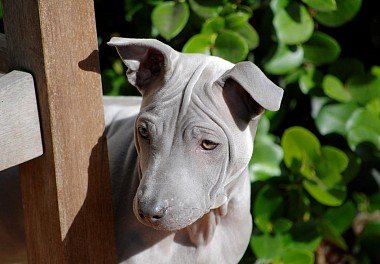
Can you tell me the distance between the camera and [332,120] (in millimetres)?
2381

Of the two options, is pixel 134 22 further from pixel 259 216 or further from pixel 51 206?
pixel 51 206

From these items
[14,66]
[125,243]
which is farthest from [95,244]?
[14,66]

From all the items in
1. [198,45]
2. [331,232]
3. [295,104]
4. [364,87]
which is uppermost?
[198,45]

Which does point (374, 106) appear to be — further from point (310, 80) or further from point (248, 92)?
point (248, 92)

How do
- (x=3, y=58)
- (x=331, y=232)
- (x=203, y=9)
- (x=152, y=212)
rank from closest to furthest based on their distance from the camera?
(x=152, y=212) < (x=3, y=58) < (x=203, y=9) < (x=331, y=232)

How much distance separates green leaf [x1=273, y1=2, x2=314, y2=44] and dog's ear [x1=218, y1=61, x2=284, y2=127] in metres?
0.79

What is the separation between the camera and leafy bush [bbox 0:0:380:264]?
2.16 m

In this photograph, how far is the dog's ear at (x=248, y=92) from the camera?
1.36m

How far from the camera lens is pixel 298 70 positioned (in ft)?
7.73

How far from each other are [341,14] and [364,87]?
276 mm

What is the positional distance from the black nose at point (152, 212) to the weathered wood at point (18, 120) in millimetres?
216

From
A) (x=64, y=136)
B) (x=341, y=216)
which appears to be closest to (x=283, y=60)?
(x=341, y=216)

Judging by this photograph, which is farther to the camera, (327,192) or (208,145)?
(327,192)

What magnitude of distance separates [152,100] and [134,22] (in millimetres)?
975
